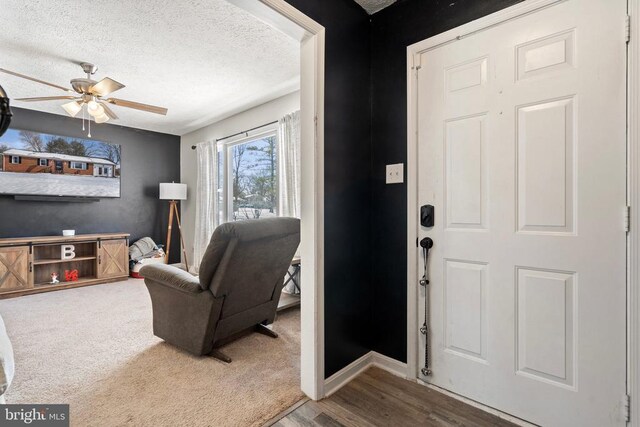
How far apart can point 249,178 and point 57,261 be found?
9.46 feet

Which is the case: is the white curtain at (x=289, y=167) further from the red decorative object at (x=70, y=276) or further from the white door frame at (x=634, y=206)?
the red decorative object at (x=70, y=276)

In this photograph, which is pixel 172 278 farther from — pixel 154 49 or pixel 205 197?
pixel 205 197

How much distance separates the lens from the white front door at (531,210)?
1.34m

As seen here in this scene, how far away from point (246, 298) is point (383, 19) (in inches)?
88.0

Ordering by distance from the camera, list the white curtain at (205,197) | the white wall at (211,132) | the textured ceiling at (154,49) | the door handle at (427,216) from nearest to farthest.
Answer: the door handle at (427,216)
the textured ceiling at (154,49)
the white wall at (211,132)
the white curtain at (205,197)

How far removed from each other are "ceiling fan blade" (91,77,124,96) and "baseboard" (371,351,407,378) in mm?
3069

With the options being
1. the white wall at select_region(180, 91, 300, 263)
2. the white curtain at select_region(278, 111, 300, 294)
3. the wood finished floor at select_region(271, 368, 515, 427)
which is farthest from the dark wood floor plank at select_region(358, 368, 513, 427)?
the white wall at select_region(180, 91, 300, 263)

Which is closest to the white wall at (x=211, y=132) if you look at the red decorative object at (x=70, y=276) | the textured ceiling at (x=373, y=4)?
the red decorative object at (x=70, y=276)

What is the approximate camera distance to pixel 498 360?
5.34 feet

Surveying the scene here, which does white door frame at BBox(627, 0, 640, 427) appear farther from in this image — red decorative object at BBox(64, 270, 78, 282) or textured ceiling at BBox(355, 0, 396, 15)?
red decorative object at BBox(64, 270, 78, 282)

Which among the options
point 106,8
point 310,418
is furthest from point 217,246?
point 106,8

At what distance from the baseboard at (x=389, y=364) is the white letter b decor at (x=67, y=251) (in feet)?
15.1

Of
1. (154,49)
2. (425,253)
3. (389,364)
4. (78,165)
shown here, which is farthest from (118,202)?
(425,253)

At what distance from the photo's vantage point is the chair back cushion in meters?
2.02
